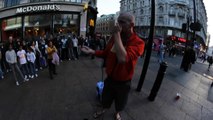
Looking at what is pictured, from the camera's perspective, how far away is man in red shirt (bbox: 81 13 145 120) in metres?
2.34

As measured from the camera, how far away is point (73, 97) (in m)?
5.61

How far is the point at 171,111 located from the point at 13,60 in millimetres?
6354

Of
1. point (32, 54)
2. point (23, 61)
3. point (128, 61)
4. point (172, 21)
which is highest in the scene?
point (172, 21)

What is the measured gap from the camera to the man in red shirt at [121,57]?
7.69 feet

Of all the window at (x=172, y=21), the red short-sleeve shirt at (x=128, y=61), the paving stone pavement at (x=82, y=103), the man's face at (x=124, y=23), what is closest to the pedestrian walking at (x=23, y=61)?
the paving stone pavement at (x=82, y=103)

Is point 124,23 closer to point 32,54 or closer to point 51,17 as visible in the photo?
point 32,54

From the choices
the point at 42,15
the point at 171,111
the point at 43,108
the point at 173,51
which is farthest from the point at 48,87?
the point at 173,51

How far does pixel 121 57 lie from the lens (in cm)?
234

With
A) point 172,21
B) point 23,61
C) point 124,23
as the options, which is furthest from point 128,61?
point 172,21

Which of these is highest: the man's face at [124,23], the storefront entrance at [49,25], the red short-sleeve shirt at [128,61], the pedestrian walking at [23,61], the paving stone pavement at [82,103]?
the storefront entrance at [49,25]

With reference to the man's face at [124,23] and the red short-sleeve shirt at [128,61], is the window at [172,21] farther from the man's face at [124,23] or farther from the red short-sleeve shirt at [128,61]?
the man's face at [124,23]

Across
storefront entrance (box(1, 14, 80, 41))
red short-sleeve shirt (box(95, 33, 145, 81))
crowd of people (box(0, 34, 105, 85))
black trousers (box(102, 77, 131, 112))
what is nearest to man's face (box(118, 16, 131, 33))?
red short-sleeve shirt (box(95, 33, 145, 81))

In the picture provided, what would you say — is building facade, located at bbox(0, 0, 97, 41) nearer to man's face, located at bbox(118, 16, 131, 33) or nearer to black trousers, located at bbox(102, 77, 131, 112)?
black trousers, located at bbox(102, 77, 131, 112)

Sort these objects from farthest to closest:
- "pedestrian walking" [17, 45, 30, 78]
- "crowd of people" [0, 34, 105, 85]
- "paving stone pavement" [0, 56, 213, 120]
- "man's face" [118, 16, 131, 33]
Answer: "pedestrian walking" [17, 45, 30, 78] → "crowd of people" [0, 34, 105, 85] → "paving stone pavement" [0, 56, 213, 120] → "man's face" [118, 16, 131, 33]
